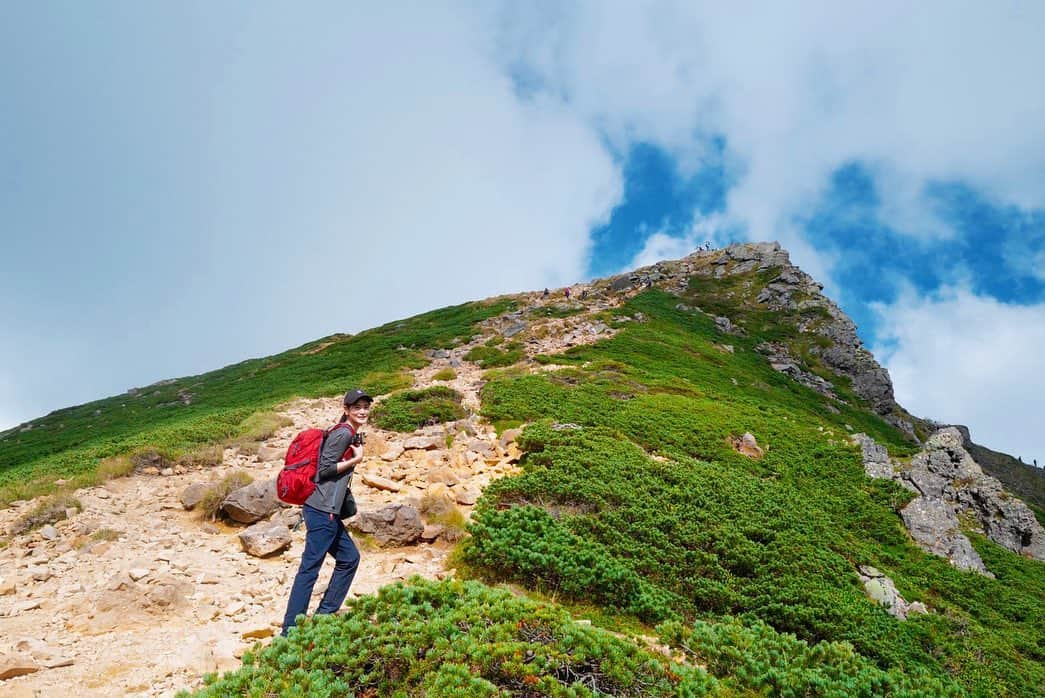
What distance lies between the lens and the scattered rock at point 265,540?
33.1 ft

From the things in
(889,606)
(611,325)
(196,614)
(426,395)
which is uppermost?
(611,325)

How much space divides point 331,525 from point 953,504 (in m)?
22.2

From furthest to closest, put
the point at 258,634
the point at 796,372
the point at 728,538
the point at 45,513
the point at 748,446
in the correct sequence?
the point at 796,372 → the point at 748,446 → the point at 728,538 → the point at 45,513 → the point at 258,634

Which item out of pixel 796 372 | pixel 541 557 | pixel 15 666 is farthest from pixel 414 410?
pixel 796 372

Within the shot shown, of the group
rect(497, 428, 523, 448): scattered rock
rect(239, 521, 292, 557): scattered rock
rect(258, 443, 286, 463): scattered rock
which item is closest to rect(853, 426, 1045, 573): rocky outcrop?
rect(497, 428, 523, 448): scattered rock

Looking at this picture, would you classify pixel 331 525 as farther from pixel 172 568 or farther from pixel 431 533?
pixel 172 568

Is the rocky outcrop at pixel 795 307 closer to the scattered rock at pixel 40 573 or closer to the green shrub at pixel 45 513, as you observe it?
the green shrub at pixel 45 513

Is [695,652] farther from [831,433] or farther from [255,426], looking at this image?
[831,433]

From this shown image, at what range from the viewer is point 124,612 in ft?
25.6

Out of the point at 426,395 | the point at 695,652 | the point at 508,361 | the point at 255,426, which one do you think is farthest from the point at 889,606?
the point at 508,361

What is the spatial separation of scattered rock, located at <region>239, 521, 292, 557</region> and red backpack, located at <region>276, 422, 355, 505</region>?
3.86 metres

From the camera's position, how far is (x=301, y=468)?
7.19m

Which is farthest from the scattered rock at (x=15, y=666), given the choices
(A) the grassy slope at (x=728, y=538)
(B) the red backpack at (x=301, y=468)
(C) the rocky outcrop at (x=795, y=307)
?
(C) the rocky outcrop at (x=795, y=307)

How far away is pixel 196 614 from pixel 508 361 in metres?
25.8
